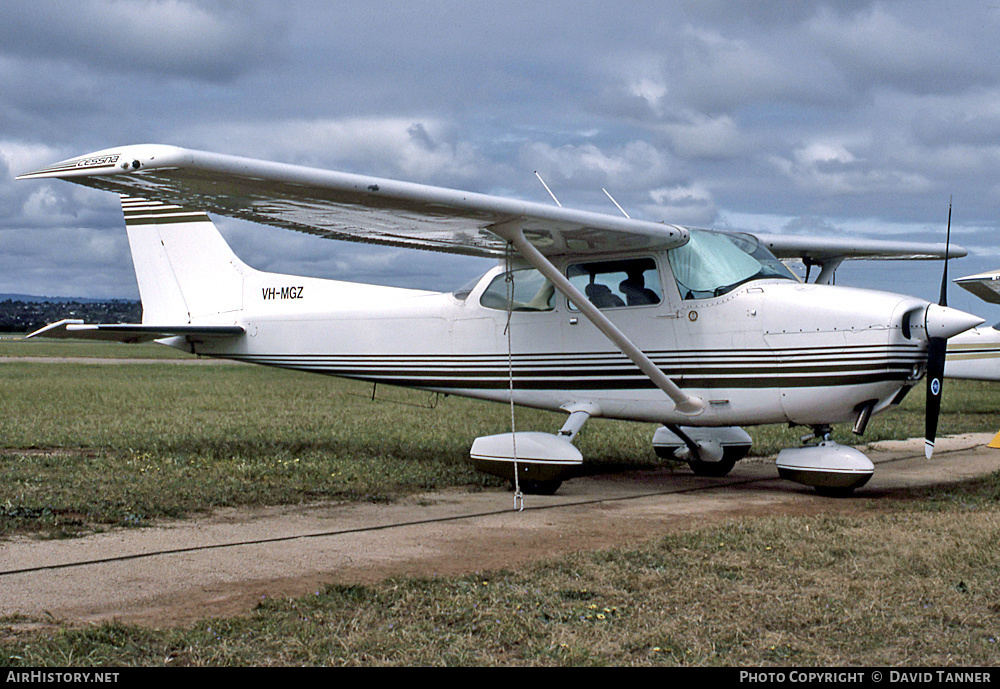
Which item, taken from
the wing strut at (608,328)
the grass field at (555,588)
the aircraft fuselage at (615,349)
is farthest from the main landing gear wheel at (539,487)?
the wing strut at (608,328)

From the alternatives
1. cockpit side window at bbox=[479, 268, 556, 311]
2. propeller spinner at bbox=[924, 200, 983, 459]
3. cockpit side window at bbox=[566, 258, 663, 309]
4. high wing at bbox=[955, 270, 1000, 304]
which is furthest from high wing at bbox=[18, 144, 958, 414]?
high wing at bbox=[955, 270, 1000, 304]

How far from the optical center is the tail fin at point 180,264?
12.3 metres

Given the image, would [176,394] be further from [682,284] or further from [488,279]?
[682,284]

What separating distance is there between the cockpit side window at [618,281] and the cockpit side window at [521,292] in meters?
0.31

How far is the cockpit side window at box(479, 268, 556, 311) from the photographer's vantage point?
979 cm

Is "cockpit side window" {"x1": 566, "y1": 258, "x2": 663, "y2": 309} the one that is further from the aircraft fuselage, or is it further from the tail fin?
the tail fin

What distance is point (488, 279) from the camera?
405 inches

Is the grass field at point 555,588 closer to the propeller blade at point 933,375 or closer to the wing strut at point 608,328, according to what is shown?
the propeller blade at point 933,375

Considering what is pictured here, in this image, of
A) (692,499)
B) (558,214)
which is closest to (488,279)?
(558,214)

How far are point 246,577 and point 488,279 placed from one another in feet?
18.0

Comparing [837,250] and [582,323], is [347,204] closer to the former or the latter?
[582,323]

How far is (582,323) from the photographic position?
960 cm

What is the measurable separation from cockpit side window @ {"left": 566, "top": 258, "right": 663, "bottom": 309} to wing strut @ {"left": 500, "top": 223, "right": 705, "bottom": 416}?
0.46m
